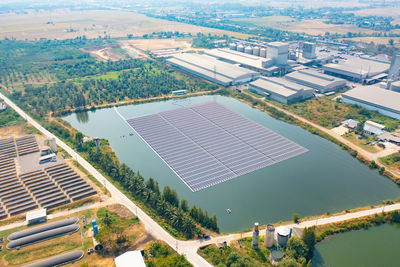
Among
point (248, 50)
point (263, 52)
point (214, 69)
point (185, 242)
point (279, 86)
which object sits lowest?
point (185, 242)

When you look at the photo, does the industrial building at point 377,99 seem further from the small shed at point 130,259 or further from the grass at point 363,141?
the small shed at point 130,259

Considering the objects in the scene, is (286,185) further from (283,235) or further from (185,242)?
(185,242)

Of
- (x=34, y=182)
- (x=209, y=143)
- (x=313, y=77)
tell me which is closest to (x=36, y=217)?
(x=34, y=182)

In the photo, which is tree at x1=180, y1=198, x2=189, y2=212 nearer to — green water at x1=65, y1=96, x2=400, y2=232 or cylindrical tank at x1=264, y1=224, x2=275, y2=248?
green water at x1=65, y1=96, x2=400, y2=232

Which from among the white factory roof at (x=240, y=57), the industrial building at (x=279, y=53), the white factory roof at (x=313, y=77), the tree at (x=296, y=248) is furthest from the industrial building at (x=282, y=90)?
the tree at (x=296, y=248)

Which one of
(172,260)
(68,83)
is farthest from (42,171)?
(68,83)
